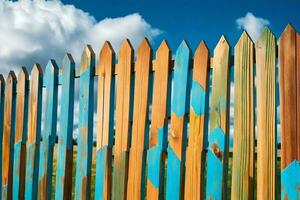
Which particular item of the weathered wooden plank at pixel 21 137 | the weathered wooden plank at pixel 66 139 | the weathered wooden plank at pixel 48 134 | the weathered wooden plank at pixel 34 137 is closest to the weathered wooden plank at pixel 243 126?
the weathered wooden plank at pixel 66 139

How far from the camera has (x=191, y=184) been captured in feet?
12.9

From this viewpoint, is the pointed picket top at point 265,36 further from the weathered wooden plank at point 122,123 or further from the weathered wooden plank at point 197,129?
the weathered wooden plank at point 122,123

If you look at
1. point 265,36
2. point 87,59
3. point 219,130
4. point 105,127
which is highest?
point 87,59

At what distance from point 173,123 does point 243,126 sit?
58 centimetres

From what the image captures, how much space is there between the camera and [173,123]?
404cm

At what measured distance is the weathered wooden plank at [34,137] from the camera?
213 inches

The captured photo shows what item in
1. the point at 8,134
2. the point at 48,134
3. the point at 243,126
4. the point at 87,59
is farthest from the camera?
the point at 8,134

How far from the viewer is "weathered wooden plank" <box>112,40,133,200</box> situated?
4.38 m

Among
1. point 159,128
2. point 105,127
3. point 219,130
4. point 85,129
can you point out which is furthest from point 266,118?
point 85,129

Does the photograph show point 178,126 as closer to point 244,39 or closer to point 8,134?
point 244,39

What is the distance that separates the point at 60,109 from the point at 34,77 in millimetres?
608

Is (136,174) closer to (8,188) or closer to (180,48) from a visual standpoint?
(180,48)

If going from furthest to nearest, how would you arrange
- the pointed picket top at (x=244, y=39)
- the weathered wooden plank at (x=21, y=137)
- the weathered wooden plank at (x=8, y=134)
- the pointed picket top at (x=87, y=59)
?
the weathered wooden plank at (x=8, y=134) → the weathered wooden plank at (x=21, y=137) → the pointed picket top at (x=87, y=59) → the pointed picket top at (x=244, y=39)

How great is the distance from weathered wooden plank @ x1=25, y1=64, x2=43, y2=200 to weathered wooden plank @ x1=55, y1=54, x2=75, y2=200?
17.2 inches
